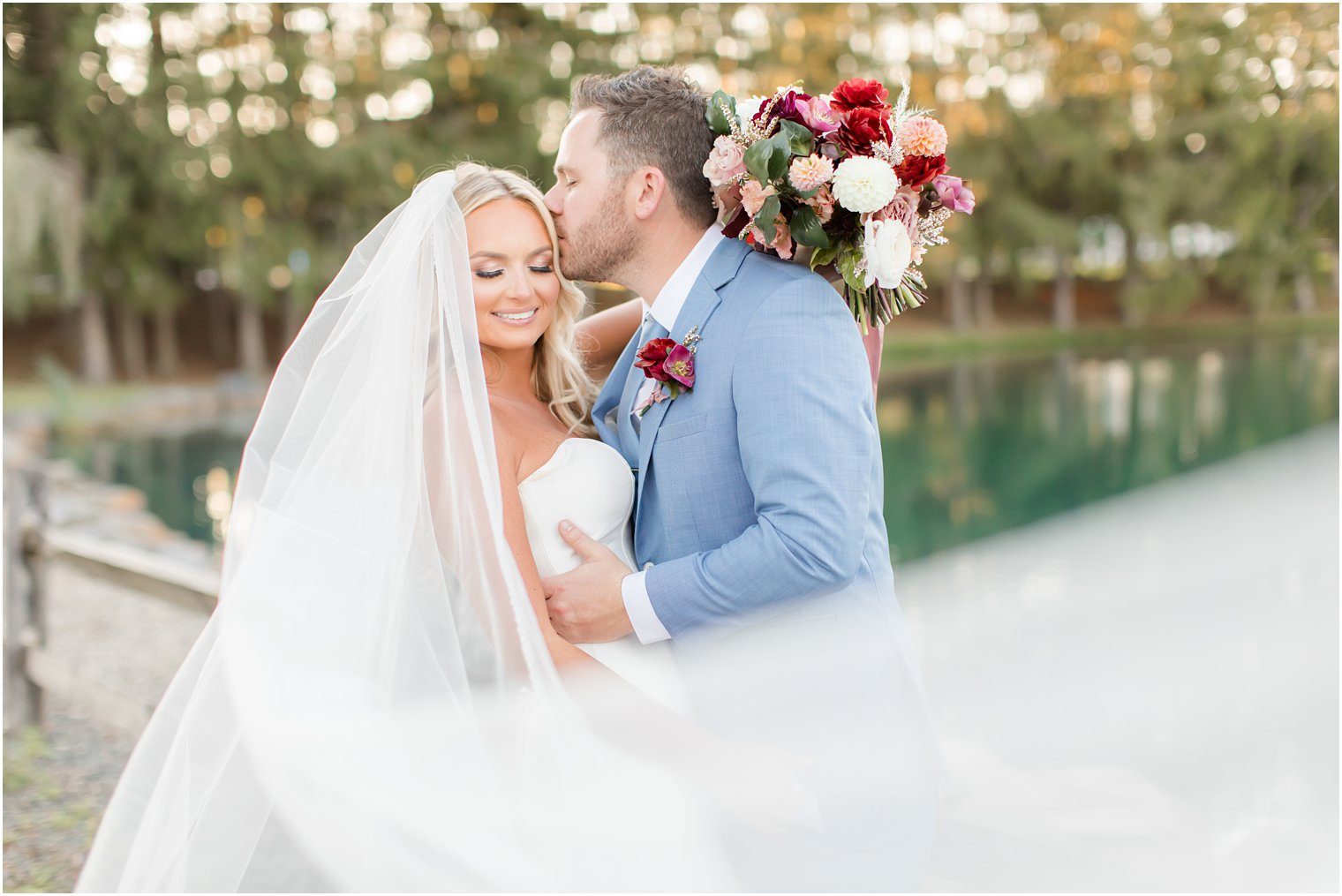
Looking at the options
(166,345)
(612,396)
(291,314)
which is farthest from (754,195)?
(166,345)

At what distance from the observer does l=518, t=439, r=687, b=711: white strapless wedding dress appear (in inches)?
83.5

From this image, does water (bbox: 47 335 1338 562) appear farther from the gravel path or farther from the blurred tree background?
the blurred tree background

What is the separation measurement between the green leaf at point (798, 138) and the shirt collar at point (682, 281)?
0.72ft

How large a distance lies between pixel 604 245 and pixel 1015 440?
1419 cm

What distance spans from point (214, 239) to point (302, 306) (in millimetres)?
1972

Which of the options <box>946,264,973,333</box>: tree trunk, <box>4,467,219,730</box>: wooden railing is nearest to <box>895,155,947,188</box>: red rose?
<box>4,467,219,730</box>: wooden railing

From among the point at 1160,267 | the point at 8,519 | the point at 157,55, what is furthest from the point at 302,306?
the point at 1160,267

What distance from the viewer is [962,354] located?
27391 millimetres

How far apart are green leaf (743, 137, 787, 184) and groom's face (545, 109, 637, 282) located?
28 centimetres

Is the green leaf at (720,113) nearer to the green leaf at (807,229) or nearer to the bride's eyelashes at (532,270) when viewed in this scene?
the green leaf at (807,229)

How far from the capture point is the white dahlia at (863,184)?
6.30 ft

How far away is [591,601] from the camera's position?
6.66 ft

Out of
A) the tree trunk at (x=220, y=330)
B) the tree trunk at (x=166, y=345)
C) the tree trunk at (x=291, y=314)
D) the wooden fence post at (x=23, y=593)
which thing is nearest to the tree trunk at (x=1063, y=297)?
the tree trunk at (x=291, y=314)

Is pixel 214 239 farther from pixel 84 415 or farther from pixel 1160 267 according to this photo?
pixel 1160 267
